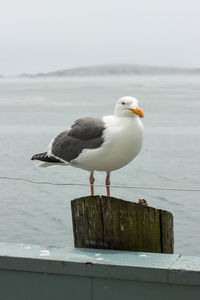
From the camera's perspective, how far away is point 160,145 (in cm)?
2564

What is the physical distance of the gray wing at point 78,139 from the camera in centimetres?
578

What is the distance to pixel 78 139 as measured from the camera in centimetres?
619

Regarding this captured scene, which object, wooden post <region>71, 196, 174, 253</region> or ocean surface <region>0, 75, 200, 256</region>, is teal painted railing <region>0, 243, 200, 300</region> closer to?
wooden post <region>71, 196, 174, 253</region>

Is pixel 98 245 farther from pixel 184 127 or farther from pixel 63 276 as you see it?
pixel 184 127

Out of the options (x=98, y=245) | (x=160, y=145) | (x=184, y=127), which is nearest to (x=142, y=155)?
(x=160, y=145)

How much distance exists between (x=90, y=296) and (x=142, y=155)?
19533 mm

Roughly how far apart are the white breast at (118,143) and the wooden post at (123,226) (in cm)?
131

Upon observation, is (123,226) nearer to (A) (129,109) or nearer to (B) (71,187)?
(A) (129,109)

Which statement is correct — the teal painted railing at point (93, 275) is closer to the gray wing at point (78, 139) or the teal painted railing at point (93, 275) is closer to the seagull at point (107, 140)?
the seagull at point (107, 140)

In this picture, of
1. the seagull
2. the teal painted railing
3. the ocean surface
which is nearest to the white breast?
the seagull

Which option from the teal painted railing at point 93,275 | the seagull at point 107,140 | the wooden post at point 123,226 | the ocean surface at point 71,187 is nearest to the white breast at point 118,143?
the seagull at point 107,140

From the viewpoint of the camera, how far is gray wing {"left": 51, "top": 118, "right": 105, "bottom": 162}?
5.78m

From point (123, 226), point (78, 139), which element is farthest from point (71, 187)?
point (123, 226)

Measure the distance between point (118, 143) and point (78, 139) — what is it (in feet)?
2.50
